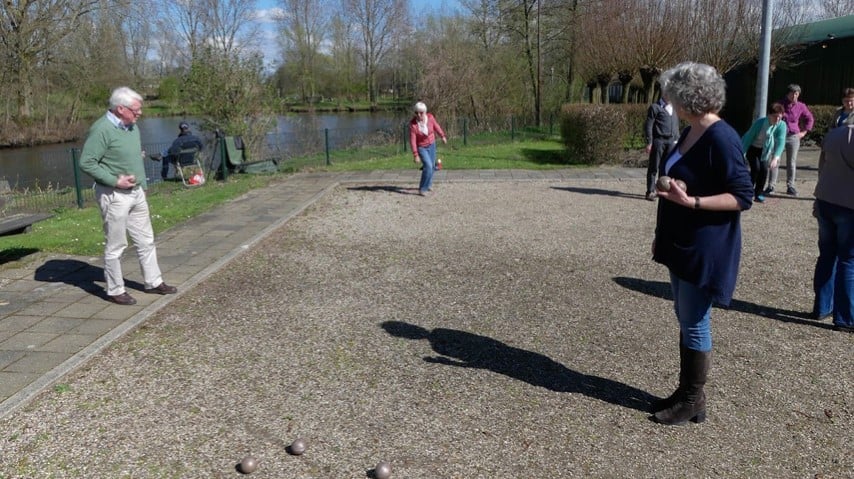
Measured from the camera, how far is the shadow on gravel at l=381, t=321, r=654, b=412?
412 cm

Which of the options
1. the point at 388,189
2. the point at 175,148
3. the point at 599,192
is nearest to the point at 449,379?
the point at 599,192

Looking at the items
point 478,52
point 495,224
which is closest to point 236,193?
point 495,224

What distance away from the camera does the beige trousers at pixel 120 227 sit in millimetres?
5441

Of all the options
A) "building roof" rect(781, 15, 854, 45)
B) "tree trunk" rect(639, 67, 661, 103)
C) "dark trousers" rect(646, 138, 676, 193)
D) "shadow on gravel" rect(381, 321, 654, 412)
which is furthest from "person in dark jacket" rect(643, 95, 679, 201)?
"building roof" rect(781, 15, 854, 45)

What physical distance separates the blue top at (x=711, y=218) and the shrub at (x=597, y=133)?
1244 centimetres

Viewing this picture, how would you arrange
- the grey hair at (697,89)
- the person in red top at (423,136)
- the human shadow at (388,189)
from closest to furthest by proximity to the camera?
the grey hair at (697,89), the person in red top at (423,136), the human shadow at (388,189)

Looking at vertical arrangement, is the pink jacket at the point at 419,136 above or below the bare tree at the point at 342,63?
below

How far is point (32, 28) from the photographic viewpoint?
27.9 meters

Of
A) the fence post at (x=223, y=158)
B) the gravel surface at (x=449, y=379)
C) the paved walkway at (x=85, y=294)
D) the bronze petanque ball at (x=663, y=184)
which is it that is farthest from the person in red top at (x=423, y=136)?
the bronze petanque ball at (x=663, y=184)

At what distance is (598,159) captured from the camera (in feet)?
51.8

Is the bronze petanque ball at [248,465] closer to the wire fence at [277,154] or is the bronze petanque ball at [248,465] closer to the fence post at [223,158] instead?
the wire fence at [277,154]

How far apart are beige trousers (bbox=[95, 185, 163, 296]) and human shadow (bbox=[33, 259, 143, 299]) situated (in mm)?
368

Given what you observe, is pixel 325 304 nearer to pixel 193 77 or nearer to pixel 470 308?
pixel 470 308

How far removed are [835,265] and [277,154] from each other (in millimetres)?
13938
